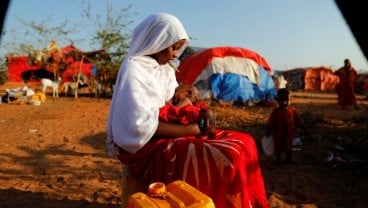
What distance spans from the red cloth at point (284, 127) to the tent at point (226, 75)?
7981 millimetres

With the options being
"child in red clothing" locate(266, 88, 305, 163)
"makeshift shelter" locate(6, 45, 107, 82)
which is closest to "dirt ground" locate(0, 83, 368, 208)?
"child in red clothing" locate(266, 88, 305, 163)

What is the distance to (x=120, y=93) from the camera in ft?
7.80

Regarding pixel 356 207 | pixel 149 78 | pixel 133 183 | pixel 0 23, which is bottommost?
pixel 356 207

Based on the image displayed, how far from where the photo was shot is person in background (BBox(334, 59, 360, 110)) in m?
13.3

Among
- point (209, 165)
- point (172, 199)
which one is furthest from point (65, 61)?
point (172, 199)

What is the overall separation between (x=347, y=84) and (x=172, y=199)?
12.8 m

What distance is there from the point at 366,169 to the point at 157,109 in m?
4.18

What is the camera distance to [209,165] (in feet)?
7.57

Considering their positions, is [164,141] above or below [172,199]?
above

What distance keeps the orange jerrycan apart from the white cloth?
362 mm

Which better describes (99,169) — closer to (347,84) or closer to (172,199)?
(172,199)

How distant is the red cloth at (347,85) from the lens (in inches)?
528

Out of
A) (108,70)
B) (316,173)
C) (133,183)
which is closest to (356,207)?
(316,173)

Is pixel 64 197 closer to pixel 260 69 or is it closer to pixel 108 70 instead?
pixel 260 69
